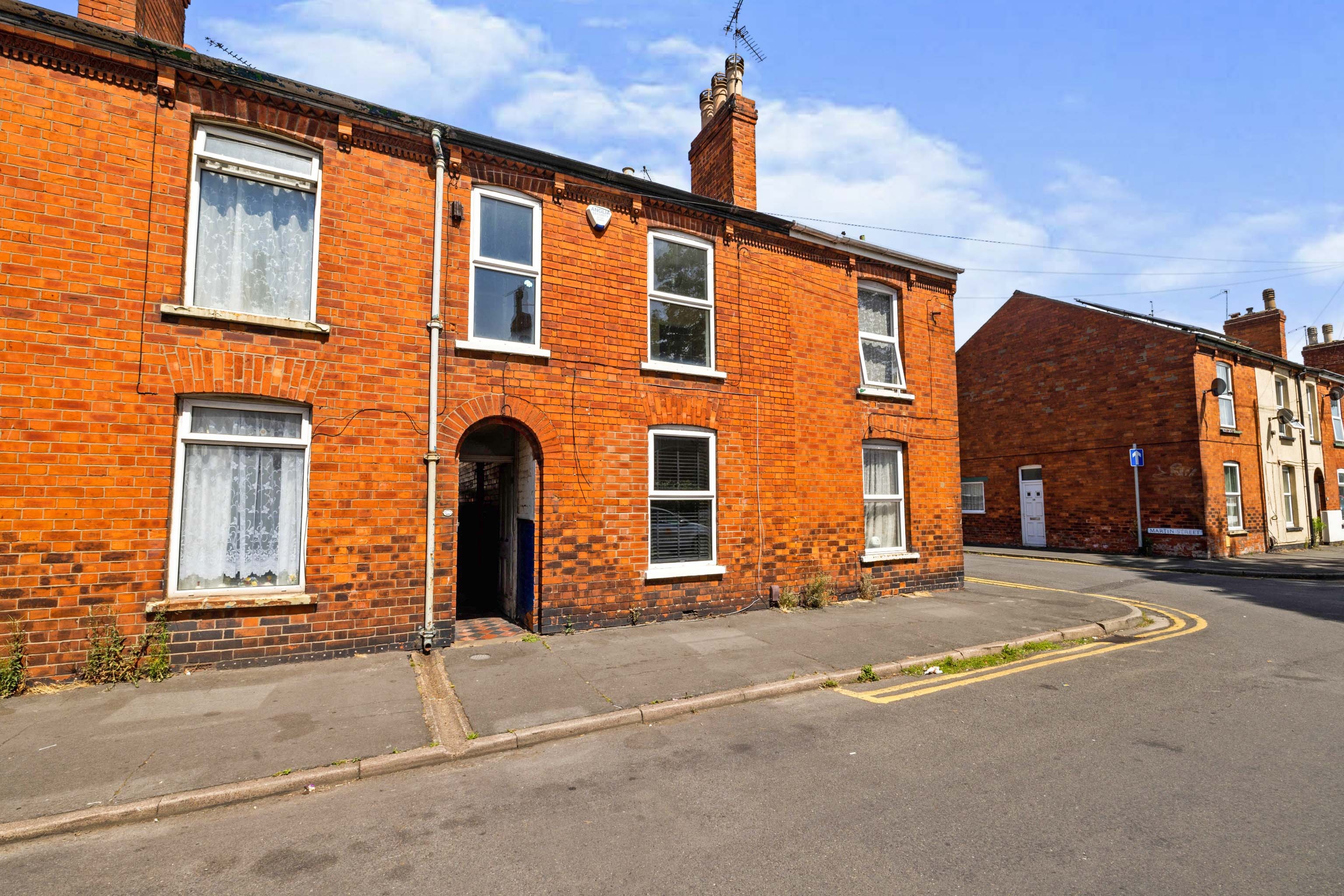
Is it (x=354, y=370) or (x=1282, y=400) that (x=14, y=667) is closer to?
(x=354, y=370)

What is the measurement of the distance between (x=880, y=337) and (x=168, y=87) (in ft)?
33.7

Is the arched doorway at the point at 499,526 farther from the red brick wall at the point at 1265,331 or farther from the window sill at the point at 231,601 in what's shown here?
the red brick wall at the point at 1265,331

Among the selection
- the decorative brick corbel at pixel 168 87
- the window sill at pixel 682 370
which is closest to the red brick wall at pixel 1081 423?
the window sill at pixel 682 370

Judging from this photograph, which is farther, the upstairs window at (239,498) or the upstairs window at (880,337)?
the upstairs window at (880,337)

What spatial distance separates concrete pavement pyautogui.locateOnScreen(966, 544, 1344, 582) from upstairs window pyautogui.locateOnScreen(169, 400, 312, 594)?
18.1 metres

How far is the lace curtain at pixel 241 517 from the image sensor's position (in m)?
6.56

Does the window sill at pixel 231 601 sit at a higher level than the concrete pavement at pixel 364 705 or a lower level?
higher

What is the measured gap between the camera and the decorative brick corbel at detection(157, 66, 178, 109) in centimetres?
647

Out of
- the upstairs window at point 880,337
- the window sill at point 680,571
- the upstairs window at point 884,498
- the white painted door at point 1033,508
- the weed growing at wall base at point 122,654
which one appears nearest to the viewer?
the weed growing at wall base at point 122,654

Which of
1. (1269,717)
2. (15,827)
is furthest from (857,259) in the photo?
(15,827)

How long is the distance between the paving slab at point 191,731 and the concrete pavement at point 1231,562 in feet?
57.7

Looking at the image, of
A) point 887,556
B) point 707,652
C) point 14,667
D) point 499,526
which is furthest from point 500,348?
point 887,556

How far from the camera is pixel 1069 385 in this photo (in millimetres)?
21047

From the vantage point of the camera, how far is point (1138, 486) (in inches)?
758
